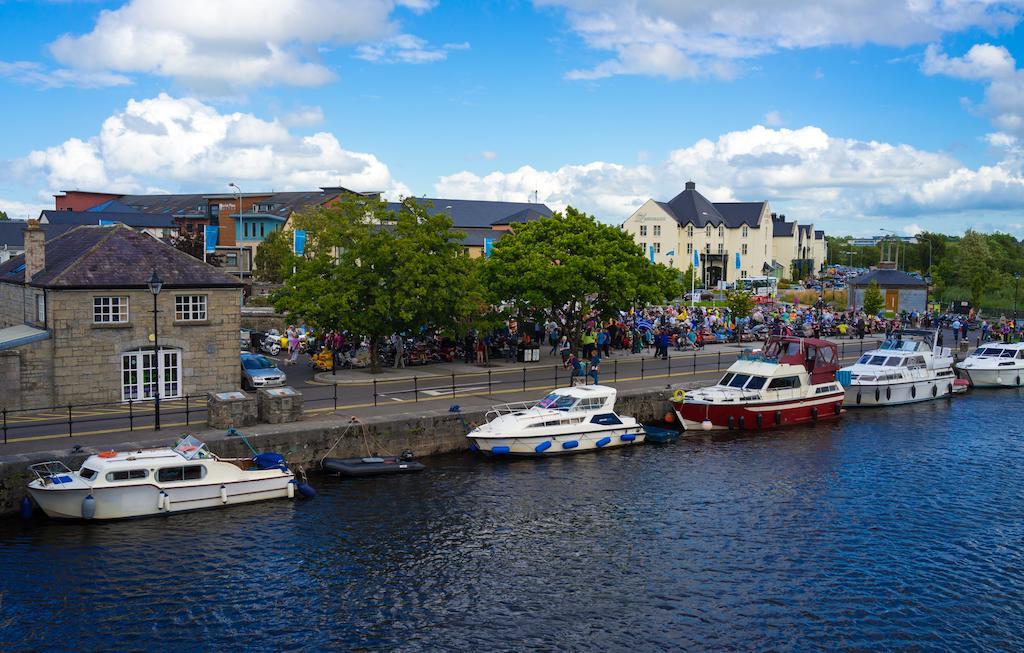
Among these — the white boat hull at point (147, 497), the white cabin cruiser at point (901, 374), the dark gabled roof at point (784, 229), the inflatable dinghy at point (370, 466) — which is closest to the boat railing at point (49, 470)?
the white boat hull at point (147, 497)

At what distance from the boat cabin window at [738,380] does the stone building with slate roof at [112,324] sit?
831 inches

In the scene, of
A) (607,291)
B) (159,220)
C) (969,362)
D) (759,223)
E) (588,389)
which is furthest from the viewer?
(759,223)

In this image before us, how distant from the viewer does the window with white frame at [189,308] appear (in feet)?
112

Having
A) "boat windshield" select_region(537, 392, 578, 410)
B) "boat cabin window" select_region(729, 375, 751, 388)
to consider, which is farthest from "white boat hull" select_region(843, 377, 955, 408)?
"boat windshield" select_region(537, 392, 578, 410)

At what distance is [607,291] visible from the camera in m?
45.1

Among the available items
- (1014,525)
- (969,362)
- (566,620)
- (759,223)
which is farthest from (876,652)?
(759,223)

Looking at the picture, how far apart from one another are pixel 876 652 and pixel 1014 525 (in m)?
10.4

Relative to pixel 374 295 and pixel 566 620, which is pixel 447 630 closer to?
pixel 566 620

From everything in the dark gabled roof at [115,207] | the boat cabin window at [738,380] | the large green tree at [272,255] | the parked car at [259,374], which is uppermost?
the dark gabled roof at [115,207]

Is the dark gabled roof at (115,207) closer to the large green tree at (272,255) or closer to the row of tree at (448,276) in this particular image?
the large green tree at (272,255)

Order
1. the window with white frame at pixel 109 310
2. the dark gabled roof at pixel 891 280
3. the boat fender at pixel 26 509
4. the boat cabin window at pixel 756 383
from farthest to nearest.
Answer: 1. the dark gabled roof at pixel 891 280
2. the boat cabin window at pixel 756 383
3. the window with white frame at pixel 109 310
4. the boat fender at pixel 26 509

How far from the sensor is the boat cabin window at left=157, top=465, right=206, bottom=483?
79.2 feet

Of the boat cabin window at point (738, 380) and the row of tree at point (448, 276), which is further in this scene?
the row of tree at point (448, 276)

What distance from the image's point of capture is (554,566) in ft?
70.7
